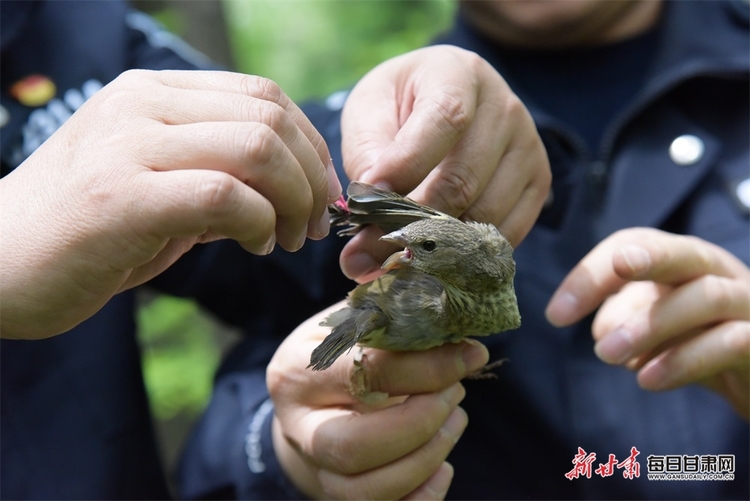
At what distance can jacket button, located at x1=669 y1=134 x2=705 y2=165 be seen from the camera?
2.71m

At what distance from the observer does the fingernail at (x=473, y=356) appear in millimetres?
1839

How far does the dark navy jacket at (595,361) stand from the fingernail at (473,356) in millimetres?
750

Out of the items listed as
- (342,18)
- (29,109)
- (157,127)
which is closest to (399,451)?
(157,127)

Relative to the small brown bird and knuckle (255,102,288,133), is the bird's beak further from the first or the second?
knuckle (255,102,288,133)

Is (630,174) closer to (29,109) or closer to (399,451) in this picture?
(399,451)

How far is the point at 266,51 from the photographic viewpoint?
6.73 metres

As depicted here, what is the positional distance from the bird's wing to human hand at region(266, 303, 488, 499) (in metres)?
0.39

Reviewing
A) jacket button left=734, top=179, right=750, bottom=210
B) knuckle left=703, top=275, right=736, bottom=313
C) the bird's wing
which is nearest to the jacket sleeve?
the bird's wing

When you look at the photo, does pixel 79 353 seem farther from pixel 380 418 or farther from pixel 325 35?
pixel 325 35

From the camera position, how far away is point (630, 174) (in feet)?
9.01

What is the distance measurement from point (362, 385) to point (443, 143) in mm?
718

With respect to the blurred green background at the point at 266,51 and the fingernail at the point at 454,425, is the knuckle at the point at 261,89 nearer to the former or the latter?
the fingernail at the point at 454,425

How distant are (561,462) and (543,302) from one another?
2.09 feet

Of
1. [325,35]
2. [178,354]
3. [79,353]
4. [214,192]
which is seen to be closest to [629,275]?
[214,192]
